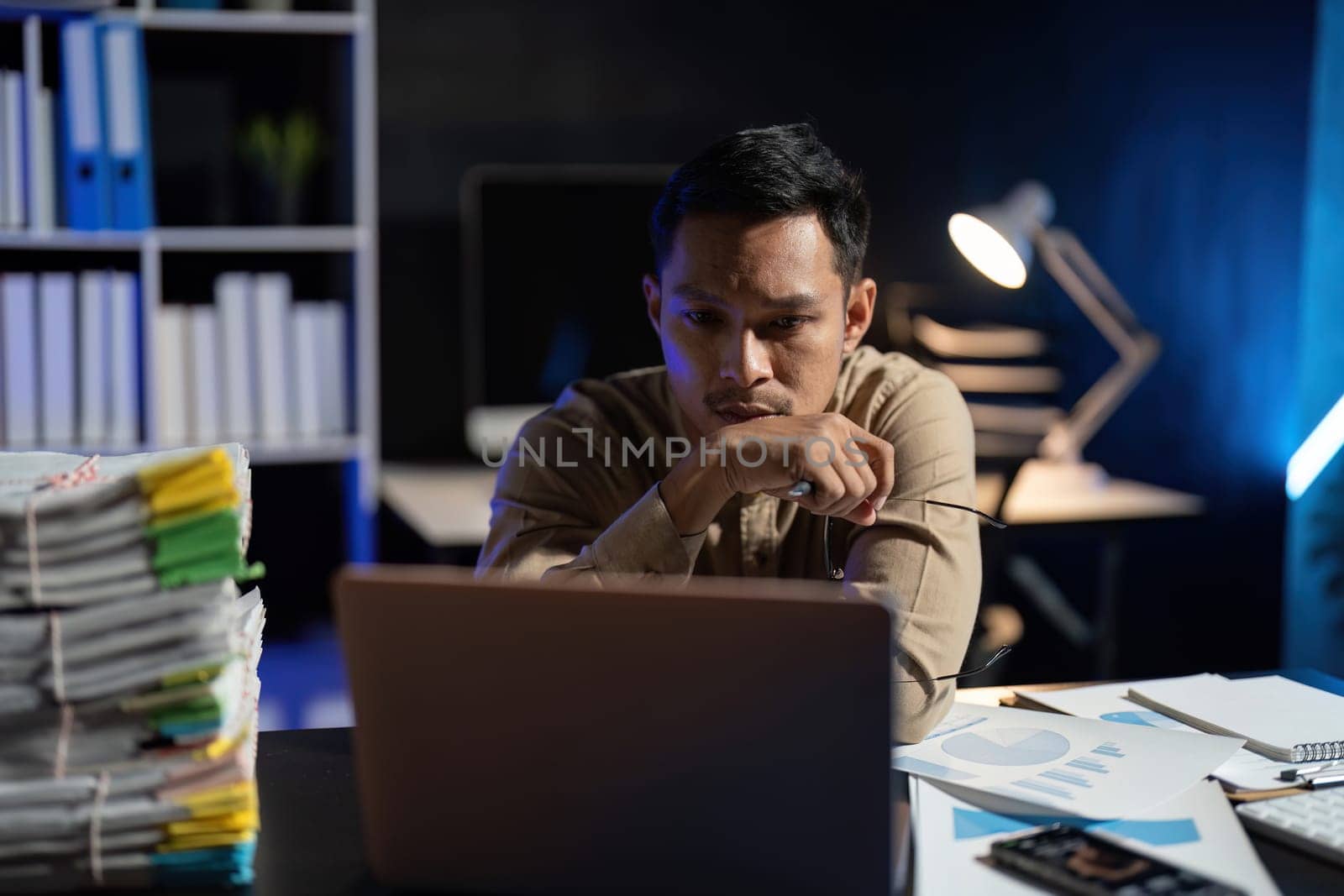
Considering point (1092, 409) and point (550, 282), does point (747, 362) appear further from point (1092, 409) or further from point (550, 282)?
point (1092, 409)

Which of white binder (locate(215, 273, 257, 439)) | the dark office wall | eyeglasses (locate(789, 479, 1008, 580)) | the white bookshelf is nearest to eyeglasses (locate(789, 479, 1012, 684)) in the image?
eyeglasses (locate(789, 479, 1008, 580))

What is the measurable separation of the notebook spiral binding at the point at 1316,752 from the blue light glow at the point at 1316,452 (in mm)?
2492

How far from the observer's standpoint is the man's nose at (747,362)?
1.41 meters

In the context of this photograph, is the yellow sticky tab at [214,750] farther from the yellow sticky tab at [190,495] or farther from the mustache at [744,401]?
the mustache at [744,401]

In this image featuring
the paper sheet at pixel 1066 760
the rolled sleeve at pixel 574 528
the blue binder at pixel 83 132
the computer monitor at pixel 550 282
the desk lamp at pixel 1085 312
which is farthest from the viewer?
the desk lamp at pixel 1085 312

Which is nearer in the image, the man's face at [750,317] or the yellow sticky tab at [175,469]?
the yellow sticky tab at [175,469]

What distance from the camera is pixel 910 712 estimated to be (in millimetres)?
1186

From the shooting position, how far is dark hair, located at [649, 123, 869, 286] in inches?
56.7

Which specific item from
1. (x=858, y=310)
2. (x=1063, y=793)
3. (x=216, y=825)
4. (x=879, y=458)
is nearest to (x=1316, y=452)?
Answer: (x=858, y=310)

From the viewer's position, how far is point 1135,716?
4.15 ft

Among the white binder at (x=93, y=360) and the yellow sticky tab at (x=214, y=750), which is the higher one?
the white binder at (x=93, y=360)

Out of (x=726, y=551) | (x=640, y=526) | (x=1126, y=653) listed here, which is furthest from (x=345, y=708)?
(x=1126, y=653)

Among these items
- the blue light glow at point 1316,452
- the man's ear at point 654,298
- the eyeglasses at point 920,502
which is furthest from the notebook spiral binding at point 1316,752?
the blue light glow at point 1316,452

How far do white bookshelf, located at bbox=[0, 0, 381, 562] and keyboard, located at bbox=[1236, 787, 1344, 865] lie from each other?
2047mm
